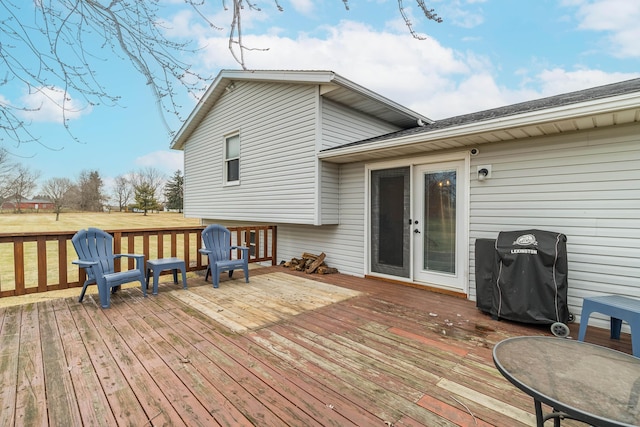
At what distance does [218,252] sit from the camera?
508cm

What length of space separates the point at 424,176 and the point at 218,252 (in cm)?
383

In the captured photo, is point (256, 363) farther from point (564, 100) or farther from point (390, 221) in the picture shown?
point (564, 100)

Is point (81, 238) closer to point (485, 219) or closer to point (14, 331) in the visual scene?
point (14, 331)

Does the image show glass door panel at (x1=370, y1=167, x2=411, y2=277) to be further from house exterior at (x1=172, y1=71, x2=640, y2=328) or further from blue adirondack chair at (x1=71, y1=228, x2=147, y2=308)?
blue adirondack chair at (x1=71, y1=228, x2=147, y2=308)

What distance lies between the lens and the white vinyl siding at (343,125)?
18.6 feet

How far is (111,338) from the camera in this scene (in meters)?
2.83

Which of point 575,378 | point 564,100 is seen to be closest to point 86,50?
point 575,378

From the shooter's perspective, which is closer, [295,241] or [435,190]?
[435,190]

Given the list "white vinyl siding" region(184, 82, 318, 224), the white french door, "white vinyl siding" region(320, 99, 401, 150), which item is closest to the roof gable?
"white vinyl siding" region(320, 99, 401, 150)

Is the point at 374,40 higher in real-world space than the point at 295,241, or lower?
higher

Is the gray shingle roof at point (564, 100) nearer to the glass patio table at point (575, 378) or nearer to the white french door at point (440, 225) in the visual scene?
the white french door at point (440, 225)

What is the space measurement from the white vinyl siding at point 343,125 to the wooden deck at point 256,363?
3.29m

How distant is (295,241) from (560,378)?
599 cm

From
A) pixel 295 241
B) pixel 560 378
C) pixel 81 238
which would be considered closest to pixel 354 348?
pixel 560 378
